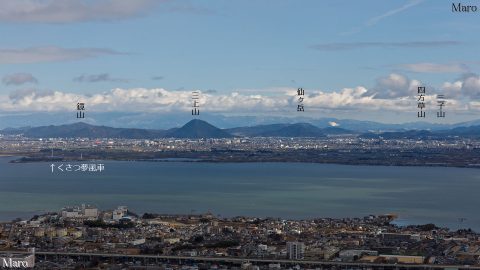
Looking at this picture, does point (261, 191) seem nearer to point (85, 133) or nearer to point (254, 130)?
point (85, 133)

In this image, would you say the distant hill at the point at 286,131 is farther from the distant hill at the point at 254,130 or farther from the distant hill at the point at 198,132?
the distant hill at the point at 198,132

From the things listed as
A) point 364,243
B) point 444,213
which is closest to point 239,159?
point 444,213

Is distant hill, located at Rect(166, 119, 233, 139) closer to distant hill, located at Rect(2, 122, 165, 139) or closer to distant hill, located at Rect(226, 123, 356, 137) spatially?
distant hill, located at Rect(2, 122, 165, 139)

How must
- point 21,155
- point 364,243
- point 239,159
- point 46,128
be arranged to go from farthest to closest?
1. point 46,128
2. point 21,155
3. point 239,159
4. point 364,243

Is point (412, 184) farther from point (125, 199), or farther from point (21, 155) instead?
point (21, 155)

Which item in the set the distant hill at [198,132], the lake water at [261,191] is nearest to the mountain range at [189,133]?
the distant hill at [198,132]

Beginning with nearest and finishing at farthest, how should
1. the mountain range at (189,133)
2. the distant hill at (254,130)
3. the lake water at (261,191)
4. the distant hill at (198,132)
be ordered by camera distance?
the lake water at (261,191) < the mountain range at (189,133) < the distant hill at (198,132) < the distant hill at (254,130)
